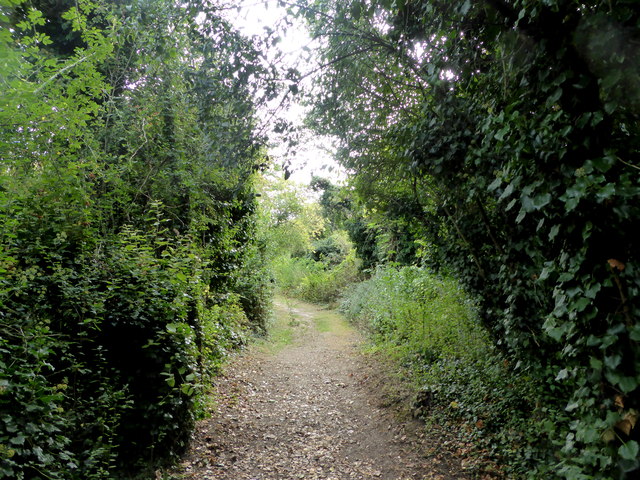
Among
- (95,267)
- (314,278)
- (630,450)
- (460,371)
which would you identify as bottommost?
(630,450)

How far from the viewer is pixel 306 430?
18.3 feet

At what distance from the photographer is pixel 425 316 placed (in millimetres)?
7113

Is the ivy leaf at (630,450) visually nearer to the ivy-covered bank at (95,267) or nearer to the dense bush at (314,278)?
the ivy-covered bank at (95,267)

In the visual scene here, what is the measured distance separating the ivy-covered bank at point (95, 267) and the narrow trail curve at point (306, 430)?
0.73 m

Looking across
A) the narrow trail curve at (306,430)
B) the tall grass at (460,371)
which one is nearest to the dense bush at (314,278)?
the tall grass at (460,371)

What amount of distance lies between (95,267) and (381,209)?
4583 mm

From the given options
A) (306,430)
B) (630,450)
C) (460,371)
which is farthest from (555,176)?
(306,430)

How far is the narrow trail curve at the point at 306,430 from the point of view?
4.40m

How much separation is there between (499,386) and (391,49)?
4466 millimetres

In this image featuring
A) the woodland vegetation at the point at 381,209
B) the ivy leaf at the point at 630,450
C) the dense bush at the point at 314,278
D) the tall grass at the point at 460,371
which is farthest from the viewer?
the dense bush at the point at 314,278

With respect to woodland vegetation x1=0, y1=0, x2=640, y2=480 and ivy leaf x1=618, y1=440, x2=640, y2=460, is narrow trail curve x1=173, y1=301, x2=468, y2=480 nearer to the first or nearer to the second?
woodland vegetation x1=0, y1=0, x2=640, y2=480

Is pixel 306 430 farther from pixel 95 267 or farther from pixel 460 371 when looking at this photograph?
pixel 95 267

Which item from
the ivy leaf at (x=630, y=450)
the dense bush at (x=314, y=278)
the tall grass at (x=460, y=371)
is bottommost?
the ivy leaf at (x=630, y=450)

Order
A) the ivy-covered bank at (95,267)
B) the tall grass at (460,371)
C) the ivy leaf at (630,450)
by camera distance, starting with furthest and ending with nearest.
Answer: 1. the tall grass at (460,371)
2. the ivy-covered bank at (95,267)
3. the ivy leaf at (630,450)
